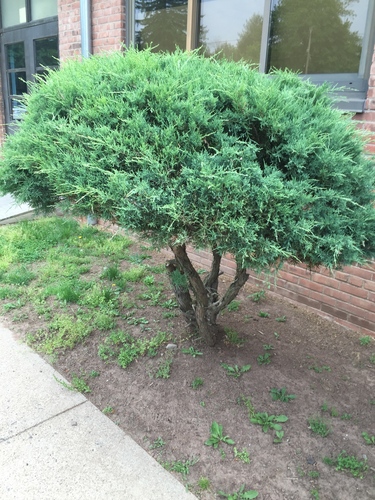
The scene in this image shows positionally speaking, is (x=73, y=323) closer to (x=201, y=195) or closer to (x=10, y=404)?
(x=10, y=404)

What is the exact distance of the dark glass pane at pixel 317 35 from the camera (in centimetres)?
334

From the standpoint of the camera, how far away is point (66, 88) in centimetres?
222

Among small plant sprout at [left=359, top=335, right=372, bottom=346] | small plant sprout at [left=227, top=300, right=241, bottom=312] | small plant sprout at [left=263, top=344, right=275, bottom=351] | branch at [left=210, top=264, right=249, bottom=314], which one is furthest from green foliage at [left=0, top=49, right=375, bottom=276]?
small plant sprout at [left=227, top=300, right=241, bottom=312]

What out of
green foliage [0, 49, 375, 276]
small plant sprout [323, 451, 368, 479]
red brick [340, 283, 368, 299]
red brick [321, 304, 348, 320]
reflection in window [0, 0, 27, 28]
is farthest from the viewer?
reflection in window [0, 0, 27, 28]

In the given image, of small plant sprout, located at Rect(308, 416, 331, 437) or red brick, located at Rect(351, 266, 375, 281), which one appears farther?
red brick, located at Rect(351, 266, 375, 281)

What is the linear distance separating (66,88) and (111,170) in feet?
2.08

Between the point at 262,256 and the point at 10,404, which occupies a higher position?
the point at 262,256

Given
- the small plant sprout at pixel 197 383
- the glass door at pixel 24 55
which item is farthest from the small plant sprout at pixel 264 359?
the glass door at pixel 24 55

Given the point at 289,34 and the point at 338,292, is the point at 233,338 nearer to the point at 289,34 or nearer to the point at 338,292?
the point at 338,292

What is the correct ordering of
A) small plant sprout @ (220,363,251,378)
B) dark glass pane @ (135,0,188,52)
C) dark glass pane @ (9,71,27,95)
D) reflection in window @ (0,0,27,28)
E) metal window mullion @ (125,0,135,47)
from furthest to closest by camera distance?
dark glass pane @ (9,71,27,95), reflection in window @ (0,0,27,28), metal window mullion @ (125,0,135,47), dark glass pane @ (135,0,188,52), small plant sprout @ (220,363,251,378)

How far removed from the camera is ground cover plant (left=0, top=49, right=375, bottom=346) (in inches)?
71.2

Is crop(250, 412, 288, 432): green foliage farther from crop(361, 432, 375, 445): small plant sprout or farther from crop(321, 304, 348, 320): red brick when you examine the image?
crop(321, 304, 348, 320): red brick

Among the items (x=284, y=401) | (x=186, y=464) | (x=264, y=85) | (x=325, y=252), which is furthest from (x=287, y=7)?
(x=186, y=464)

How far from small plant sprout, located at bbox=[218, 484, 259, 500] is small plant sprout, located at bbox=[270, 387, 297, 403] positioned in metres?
0.68
